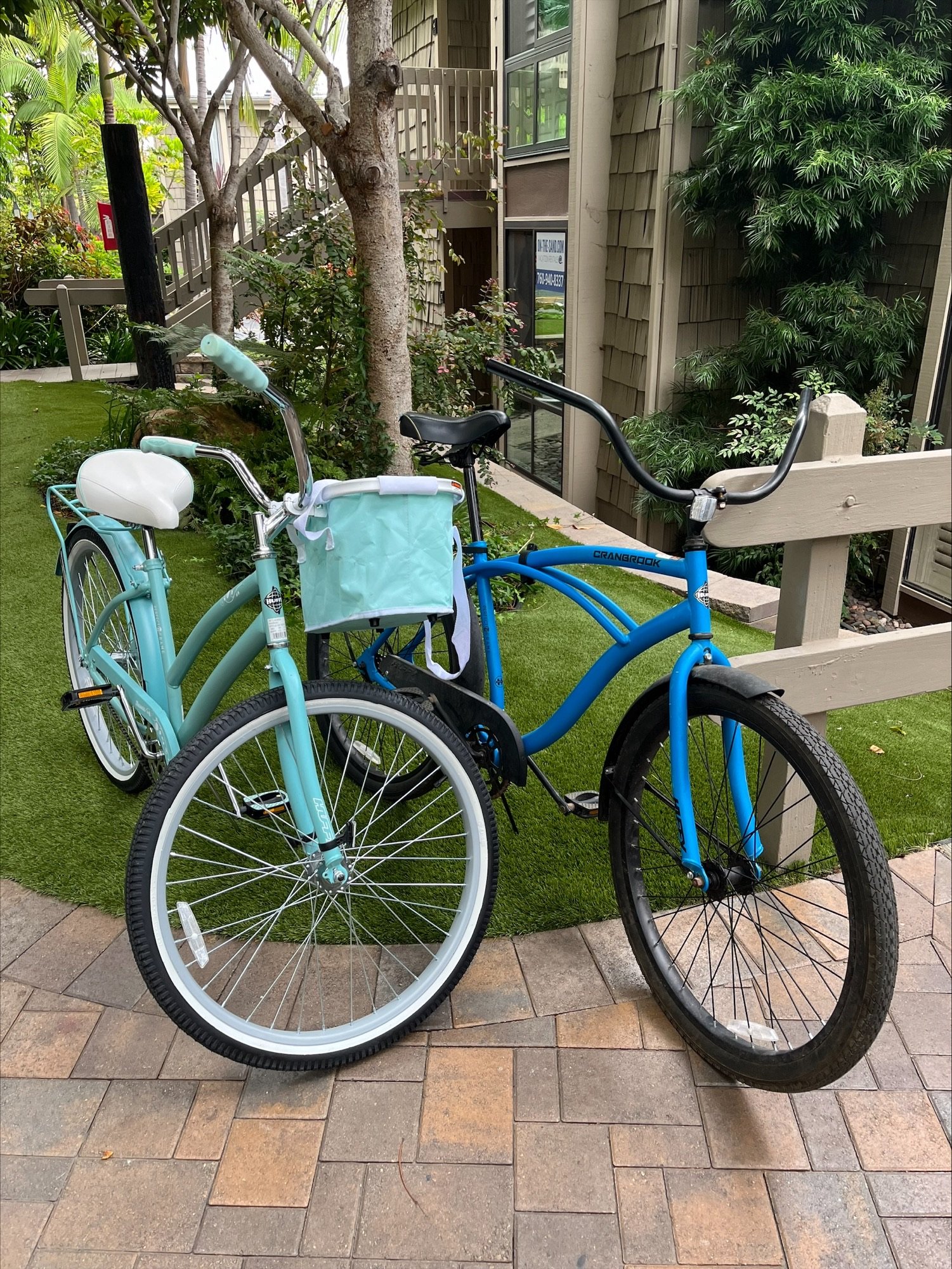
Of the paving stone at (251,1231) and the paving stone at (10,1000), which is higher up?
the paving stone at (251,1231)

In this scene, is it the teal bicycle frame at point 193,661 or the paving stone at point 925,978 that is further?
the paving stone at point 925,978

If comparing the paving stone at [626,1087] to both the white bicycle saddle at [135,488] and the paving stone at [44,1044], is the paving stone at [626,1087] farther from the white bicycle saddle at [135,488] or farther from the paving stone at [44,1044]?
the white bicycle saddle at [135,488]

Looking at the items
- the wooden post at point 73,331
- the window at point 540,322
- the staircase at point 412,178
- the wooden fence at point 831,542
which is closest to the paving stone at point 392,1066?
the wooden fence at point 831,542

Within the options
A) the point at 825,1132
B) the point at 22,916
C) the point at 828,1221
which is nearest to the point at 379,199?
the point at 22,916

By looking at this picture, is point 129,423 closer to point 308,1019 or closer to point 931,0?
point 308,1019

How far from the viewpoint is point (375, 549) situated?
1.61 metres

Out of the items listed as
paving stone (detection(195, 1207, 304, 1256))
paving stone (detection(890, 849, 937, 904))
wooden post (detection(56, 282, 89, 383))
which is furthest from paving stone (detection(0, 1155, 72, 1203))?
wooden post (detection(56, 282, 89, 383))

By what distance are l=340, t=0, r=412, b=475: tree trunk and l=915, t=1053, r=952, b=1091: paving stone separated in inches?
124

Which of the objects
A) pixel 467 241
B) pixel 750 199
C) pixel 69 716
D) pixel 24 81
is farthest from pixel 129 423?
pixel 24 81

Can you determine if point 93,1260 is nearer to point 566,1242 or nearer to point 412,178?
point 566,1242

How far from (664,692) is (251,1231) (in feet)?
3.85

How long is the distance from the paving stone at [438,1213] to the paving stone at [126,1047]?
0.53 m

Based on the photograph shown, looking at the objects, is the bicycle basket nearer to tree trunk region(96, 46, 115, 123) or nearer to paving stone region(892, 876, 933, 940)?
paving stone region(892, 876, 933, 940)

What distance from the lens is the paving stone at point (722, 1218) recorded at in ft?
4.73
